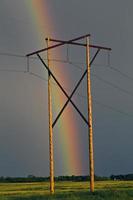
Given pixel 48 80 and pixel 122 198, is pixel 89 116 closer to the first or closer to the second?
pixel 48 80

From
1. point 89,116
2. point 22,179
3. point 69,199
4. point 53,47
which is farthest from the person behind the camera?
point 22,179

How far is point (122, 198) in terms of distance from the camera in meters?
33.8

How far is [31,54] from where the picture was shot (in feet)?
161

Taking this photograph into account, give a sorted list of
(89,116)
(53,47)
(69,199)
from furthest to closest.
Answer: (53,47), (89,116), (69,199)

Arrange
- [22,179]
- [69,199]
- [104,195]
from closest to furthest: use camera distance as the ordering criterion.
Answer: [69,199] < [104,195] < [22,179]

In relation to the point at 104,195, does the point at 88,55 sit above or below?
above

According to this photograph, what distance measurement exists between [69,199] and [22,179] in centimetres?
11796

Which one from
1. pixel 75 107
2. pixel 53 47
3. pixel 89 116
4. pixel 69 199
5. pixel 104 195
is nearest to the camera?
pixel 69 199

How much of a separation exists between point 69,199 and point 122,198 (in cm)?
337

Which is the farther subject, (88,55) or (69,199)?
(88,55)

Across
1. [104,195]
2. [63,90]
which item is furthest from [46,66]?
[104,195]

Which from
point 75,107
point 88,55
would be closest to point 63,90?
point 75,107

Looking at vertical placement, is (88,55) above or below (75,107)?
above

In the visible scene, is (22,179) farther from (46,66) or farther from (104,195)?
(104,195)
